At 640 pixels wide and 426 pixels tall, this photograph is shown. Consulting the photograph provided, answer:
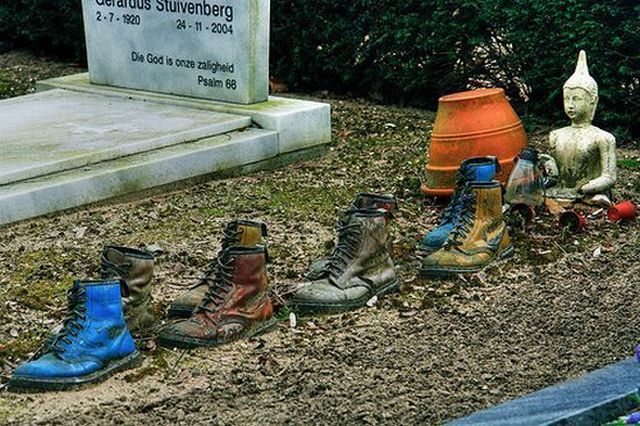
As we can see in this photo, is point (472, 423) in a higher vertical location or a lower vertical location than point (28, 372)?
higher

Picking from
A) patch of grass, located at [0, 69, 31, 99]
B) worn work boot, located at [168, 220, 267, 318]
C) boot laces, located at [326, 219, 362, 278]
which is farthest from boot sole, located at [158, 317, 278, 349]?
patch of grass, located at [0, 69, 31, 99]

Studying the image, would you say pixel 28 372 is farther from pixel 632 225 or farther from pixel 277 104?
pixel 277 104

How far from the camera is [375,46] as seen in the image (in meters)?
9.74

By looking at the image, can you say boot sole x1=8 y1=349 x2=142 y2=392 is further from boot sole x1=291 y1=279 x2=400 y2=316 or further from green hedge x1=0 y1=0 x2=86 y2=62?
green hedge x1=0 y1=0 x2=86 y2=62

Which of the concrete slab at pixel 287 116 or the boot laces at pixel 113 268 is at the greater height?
the boot laces at pixel 113 268

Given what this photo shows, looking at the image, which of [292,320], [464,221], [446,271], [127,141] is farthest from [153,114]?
[292,320]

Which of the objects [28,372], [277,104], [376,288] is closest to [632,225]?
[376,288]

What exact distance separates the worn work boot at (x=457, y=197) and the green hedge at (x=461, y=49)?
233cm

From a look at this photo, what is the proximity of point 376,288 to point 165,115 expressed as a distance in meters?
3.15

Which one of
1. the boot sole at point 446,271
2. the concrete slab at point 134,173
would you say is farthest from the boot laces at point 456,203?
the concrete slab at point 134,173

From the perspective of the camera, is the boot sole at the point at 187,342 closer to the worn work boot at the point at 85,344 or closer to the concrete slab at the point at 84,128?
the worn work boot at the point at 85,344

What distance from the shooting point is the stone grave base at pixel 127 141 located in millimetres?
6941

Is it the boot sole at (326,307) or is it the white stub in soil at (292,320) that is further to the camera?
the boot sole at (326,307)

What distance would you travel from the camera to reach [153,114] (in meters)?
8.31
